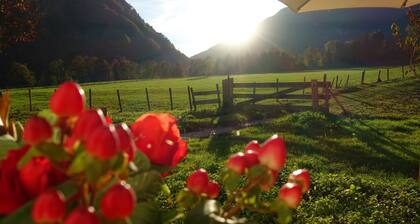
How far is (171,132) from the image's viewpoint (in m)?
0.78

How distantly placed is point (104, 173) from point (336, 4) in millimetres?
4537

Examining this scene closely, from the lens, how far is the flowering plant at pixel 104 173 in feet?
1.67

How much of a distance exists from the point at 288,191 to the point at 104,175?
→ 31 centimetres

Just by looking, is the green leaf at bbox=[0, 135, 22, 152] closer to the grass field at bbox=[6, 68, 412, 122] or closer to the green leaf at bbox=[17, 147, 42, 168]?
the green leaf at bbox=[17, 147, 42, 168]

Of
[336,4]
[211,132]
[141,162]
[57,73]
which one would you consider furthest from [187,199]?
[57,73]

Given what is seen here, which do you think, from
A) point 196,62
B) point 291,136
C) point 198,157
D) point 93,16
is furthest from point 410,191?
point 93,16

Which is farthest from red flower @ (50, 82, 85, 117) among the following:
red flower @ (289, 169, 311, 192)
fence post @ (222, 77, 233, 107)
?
fence post @ (222, 77, 233, 107)

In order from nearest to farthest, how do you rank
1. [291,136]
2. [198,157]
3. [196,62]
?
[198,157] → [291,136] → [196,62]

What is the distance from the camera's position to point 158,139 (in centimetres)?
75

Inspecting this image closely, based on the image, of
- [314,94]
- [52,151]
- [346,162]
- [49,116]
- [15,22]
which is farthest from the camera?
[15,22]

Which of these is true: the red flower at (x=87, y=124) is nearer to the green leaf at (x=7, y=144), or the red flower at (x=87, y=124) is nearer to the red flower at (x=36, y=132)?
the red flower at (x=36, y=132)

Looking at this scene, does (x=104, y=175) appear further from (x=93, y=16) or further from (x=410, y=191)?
(x=93, y=16)

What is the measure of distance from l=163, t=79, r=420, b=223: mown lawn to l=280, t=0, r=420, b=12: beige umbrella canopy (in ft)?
6.99

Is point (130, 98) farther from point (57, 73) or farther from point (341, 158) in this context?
point (57, 73)
